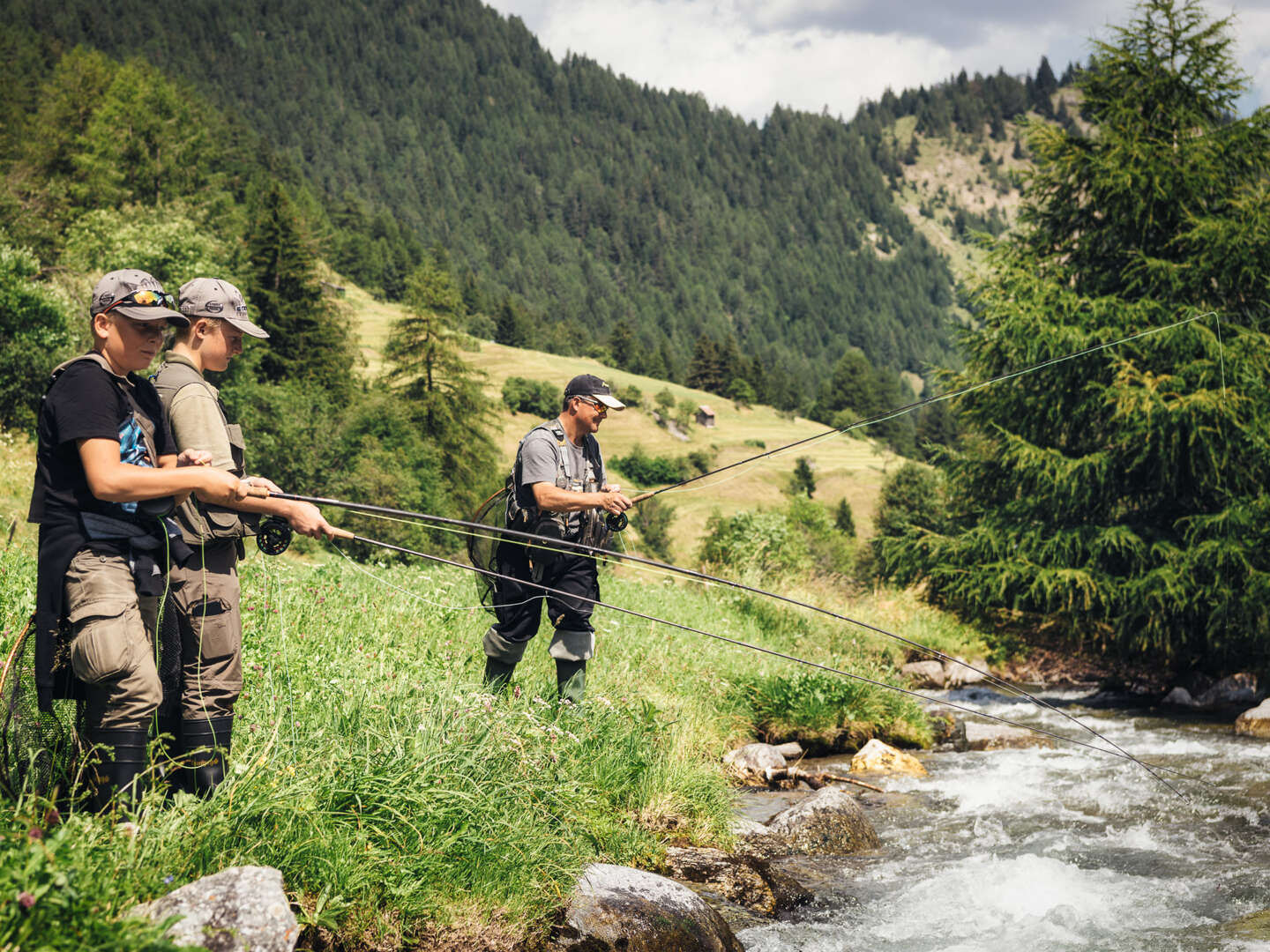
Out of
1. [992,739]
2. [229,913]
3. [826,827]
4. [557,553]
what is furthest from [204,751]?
[992,739]

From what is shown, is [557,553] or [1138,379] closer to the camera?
[557,553]

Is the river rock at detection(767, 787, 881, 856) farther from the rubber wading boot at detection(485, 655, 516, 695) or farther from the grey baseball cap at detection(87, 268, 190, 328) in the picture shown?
the grey baseball cap at detection(87, 268, 190, 328)

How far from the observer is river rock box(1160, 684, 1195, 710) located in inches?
527

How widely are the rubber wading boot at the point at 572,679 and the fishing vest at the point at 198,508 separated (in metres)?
2.64

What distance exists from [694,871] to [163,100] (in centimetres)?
5980

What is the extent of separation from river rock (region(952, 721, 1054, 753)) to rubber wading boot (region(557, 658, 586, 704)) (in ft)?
18.0

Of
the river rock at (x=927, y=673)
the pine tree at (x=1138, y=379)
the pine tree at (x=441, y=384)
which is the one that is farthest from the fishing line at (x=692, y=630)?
the pine tree at (x=441, y=384)

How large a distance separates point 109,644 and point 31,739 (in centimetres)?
79

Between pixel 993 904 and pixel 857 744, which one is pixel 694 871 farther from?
pixel 857 744

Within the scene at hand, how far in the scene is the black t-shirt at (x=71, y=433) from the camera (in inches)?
131

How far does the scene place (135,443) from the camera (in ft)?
12.1

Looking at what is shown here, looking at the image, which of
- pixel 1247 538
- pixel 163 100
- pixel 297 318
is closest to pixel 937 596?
pixel 1247 538

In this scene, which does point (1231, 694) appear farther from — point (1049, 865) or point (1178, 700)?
point (1049, 865)

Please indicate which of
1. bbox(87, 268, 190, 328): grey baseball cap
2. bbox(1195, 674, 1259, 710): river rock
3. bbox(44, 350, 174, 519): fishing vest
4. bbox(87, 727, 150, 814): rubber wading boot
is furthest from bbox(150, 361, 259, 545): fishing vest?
bbox(1195, 674, 1259, 710): river rock
